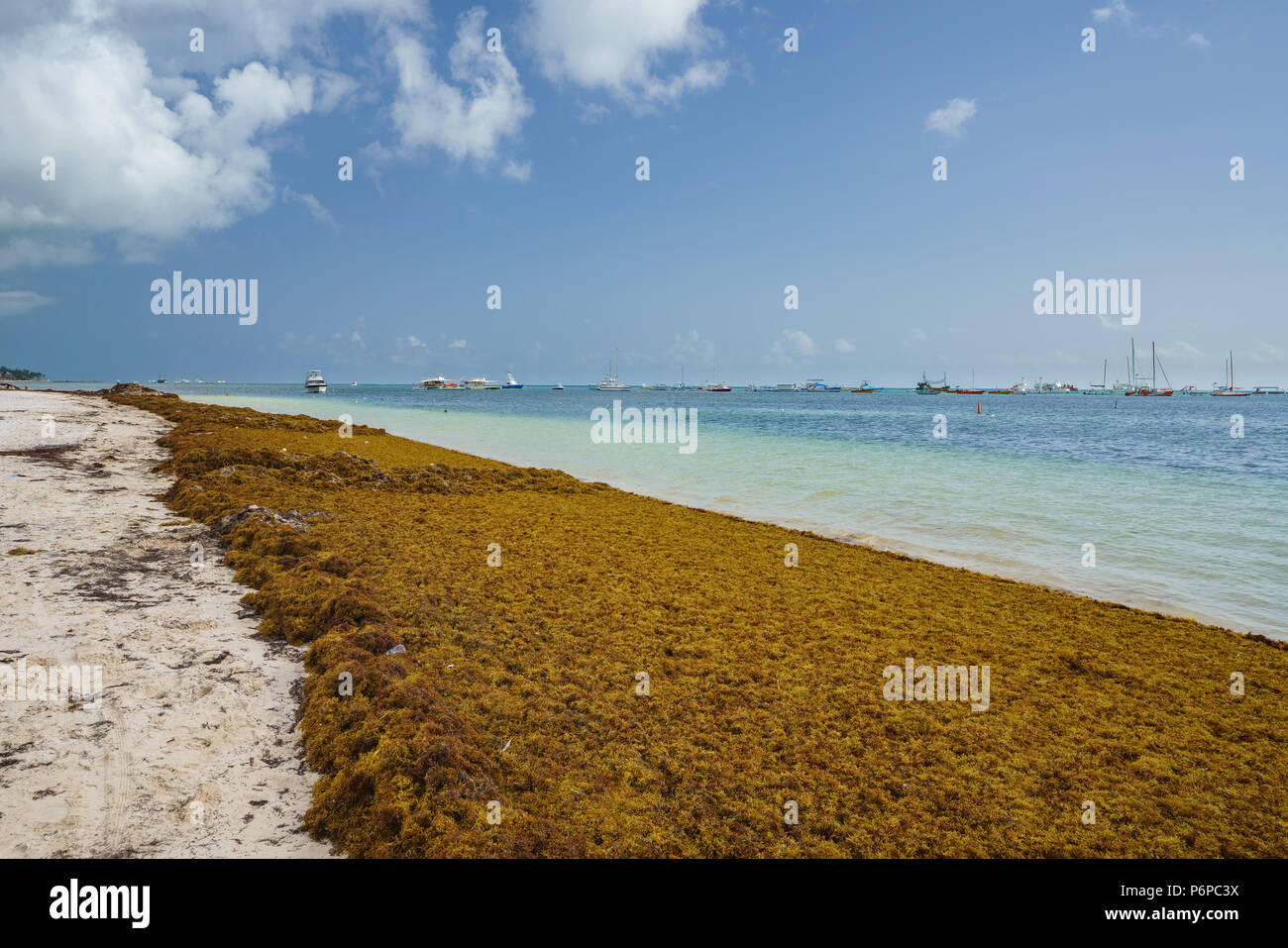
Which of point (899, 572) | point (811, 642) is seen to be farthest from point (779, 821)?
point (899, 572)

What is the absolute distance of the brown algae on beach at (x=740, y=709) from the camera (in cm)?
406

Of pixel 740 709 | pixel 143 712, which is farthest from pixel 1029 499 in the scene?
pixel 143 712

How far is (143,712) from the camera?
5020mm

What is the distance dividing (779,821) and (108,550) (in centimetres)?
1079

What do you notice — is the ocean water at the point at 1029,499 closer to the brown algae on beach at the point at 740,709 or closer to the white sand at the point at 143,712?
the brown algae on beach at the point at 740,709

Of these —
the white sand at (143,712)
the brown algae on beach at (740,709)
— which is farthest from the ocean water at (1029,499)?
the white sand at (143,712)

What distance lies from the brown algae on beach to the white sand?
0.34 meters

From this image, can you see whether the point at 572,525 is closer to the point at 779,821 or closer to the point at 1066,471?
the point at 779,821

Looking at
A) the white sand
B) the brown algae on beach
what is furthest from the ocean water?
the white sand

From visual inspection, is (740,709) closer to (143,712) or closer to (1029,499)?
(143,712)

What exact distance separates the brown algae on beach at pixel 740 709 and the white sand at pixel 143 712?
338mm

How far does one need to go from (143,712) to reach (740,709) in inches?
206
